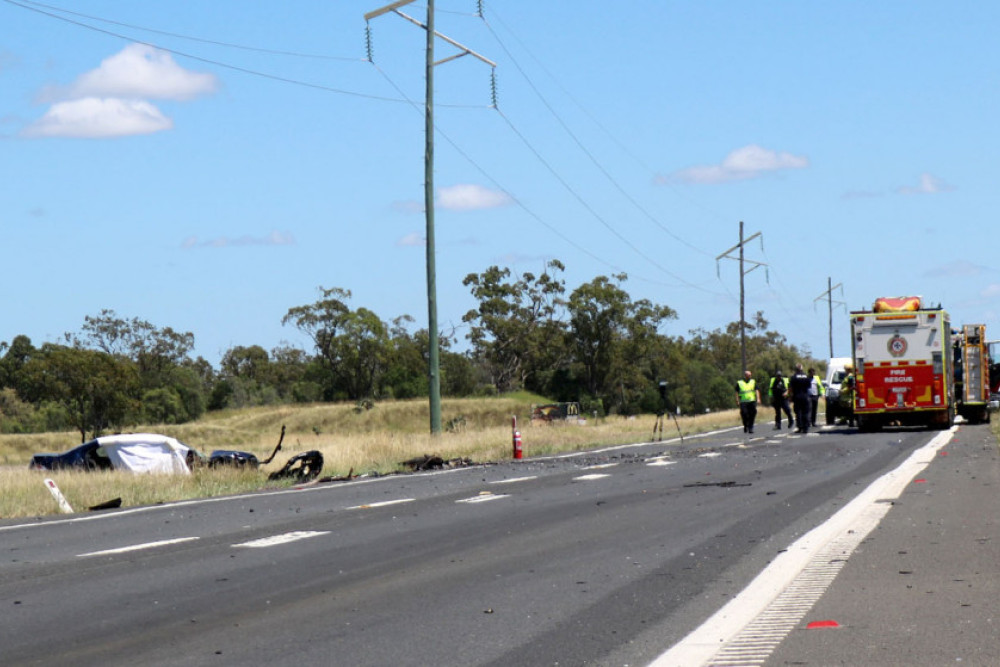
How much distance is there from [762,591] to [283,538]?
195 inches

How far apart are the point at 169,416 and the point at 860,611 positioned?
89367mm

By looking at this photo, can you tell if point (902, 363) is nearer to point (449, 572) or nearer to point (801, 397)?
point (801, 397)

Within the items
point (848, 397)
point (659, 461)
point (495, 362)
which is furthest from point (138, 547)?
point (495, 362)

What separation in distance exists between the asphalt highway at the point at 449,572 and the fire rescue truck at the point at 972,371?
66.9 ft

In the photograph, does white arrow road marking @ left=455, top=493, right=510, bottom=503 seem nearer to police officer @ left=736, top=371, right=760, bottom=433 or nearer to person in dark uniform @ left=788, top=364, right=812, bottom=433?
person in dark uniform @ left=788, top=364, right=812, bottom=433

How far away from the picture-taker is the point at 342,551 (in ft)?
35.9

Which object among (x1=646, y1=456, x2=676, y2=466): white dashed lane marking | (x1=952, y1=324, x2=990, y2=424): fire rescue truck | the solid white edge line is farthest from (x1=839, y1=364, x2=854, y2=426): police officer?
the solid white edge line

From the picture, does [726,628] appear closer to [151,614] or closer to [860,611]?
[860,611]

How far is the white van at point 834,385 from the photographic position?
3913 centimetres

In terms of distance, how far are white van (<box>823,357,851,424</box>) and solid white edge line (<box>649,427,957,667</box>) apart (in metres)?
24.0

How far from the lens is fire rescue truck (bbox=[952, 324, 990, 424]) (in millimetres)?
37094

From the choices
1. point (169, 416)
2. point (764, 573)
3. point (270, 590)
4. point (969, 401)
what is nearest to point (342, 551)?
point (270, 590)

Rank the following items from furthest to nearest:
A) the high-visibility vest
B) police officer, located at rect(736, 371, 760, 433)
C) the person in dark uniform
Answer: the high-visibility vest
police officer, located at rect(736, 371, 760, 433)
the person in dark uniform

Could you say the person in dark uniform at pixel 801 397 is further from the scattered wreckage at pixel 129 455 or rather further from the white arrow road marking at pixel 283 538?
the white arrow road marking at pixel 283 538
